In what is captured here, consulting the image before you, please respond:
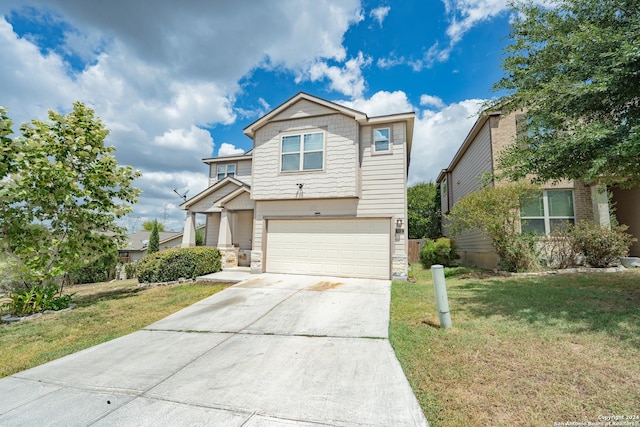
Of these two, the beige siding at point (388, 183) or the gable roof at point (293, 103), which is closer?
the beige siding at point (388, 183)

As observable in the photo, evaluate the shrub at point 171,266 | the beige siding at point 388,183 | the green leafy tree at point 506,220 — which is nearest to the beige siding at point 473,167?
the green leafy tree at point 506,220

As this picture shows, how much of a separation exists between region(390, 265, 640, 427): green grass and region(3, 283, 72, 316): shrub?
8.39 m

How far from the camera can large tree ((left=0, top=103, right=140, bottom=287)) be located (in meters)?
6.58

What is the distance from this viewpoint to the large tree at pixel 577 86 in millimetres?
5105

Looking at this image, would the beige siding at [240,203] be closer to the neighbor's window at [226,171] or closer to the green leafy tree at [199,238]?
the neighbor's window at [226,171]

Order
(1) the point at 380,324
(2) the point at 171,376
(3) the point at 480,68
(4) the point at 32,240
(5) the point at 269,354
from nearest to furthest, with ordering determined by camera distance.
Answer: (2) the point at 171,376 < (5) the point at 269,354 < (1) the point at 380,324 < (4) the point at 32,240 < (3) the point at 480,68

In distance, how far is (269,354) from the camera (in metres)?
4.24

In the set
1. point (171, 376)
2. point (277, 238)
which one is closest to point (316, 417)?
point (171, 376)

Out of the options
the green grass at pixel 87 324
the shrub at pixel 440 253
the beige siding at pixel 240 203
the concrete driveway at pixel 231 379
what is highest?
the beige siding at pixel 240 203

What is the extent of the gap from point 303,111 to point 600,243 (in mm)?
11087

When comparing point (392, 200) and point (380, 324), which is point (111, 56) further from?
point (380, 324)

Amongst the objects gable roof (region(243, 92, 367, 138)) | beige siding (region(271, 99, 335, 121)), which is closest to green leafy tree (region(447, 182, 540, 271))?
gable roof (region(243, 92, 367, 138))

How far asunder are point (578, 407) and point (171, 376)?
168 inches

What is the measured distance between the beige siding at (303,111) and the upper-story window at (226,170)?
26.3 ft
